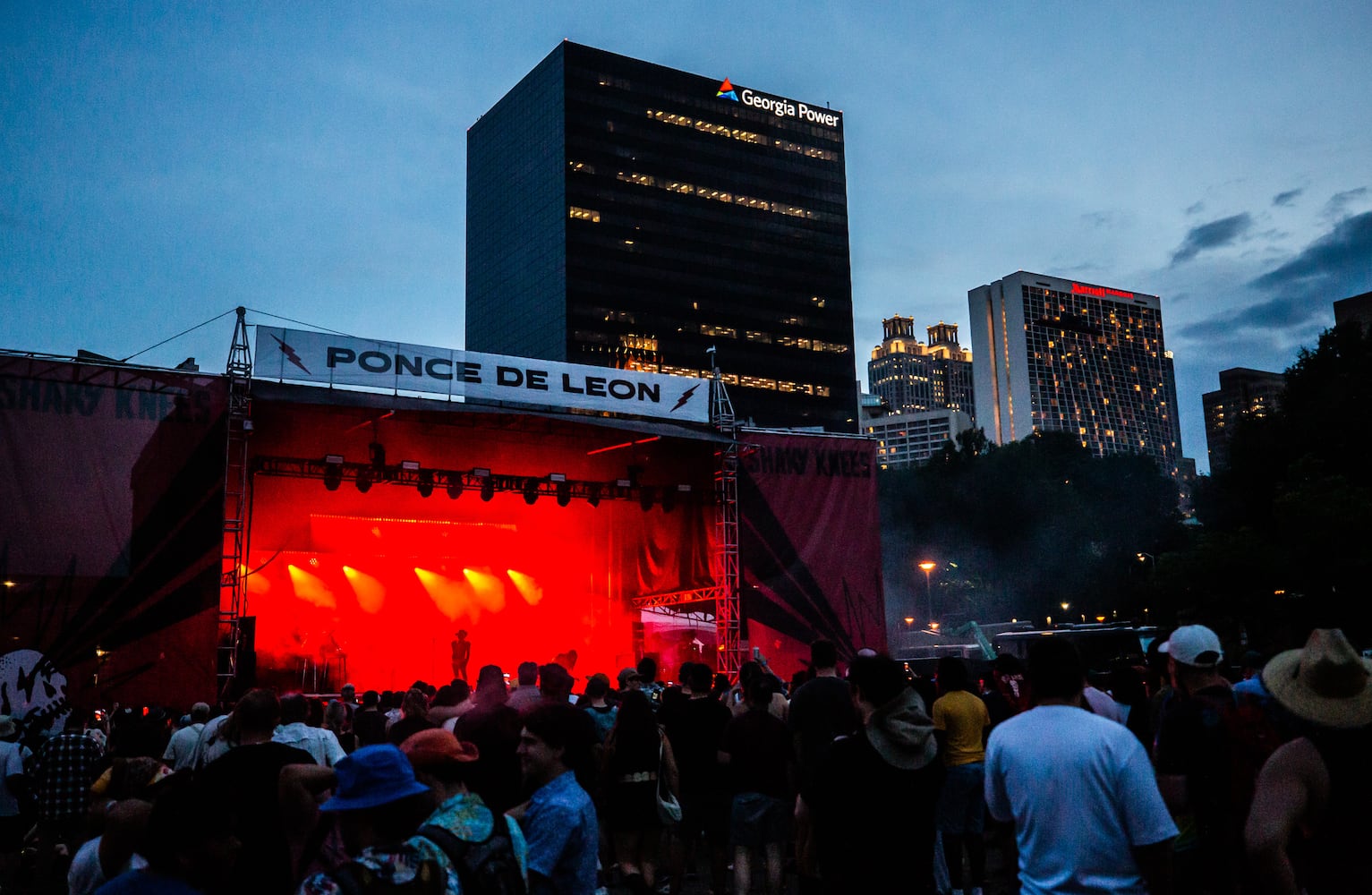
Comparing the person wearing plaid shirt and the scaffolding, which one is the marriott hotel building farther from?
the person wearing plaid shirt

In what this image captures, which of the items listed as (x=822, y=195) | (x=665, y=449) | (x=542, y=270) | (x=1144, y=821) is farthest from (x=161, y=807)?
(x=822, y=195)

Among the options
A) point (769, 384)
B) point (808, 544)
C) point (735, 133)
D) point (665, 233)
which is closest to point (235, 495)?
point (808, 544)

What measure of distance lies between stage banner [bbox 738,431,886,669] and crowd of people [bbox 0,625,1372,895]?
14.6m

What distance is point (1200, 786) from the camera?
390cm

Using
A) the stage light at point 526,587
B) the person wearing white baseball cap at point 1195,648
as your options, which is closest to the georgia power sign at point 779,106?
the stage light at point 526,587

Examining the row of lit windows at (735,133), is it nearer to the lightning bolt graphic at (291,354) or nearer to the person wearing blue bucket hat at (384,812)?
the lightning bolt graphic at (291,354)

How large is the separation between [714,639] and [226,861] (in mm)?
21205

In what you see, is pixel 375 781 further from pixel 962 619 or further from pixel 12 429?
pixel 962 619

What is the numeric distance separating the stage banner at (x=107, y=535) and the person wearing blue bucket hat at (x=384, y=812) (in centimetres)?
1490

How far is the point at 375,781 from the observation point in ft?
9.09

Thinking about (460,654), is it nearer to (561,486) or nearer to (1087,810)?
(561,486)

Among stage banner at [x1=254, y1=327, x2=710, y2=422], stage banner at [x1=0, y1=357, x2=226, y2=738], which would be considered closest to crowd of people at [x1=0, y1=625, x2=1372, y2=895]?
stage banner at [x1=0, y1=357, x2=226, y2=738]

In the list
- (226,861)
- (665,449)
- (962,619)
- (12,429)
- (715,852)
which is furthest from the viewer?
(962,619)

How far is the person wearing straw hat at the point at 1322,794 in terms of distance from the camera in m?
2.62
